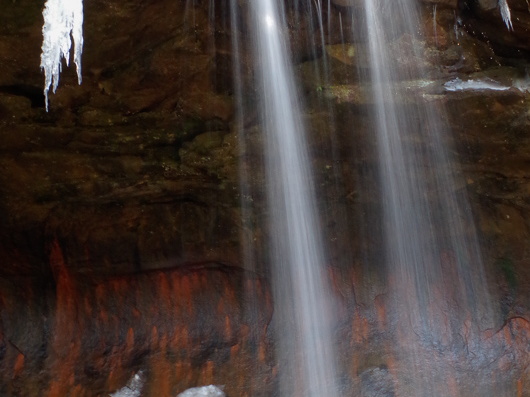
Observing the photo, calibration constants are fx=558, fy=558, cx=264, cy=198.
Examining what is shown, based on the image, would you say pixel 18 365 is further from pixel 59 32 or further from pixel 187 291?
pixel 59 32

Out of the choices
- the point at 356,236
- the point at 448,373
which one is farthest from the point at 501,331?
the point at 356,236

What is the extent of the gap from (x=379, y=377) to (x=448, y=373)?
3.14 ft

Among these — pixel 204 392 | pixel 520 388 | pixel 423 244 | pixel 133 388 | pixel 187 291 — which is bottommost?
pixel 520 388

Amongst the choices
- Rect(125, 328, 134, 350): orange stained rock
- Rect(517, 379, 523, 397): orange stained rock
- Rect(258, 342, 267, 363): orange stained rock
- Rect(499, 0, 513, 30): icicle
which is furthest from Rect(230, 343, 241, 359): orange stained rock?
Rect(499, 0, 513, 30): icicle

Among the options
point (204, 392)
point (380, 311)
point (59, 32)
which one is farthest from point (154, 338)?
point (59, 32)

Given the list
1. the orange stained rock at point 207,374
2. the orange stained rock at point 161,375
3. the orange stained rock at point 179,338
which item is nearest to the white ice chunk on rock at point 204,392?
the orange stained rock at point 207,374

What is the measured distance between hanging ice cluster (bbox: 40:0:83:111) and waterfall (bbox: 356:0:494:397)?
3.57 meters

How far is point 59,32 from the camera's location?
582 centimetres

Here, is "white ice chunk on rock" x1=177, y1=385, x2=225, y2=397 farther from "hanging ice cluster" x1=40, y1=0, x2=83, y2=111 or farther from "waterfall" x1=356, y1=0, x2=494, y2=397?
"hanging ice cluster" x1=40, y1=0, x2=83, y2=111

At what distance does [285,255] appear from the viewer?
320 inches

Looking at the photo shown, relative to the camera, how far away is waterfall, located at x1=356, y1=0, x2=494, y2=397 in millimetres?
7332

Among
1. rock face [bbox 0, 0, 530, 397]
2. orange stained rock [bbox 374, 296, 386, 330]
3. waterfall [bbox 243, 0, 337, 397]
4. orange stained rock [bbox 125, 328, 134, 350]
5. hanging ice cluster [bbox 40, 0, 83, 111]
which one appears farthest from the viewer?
orange stained rock [bbox 374, 296, 386, 330]

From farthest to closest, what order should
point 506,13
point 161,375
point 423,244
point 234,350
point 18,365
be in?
point 423,244, point 234,350, point 161,375, point 18,365, point 506,13

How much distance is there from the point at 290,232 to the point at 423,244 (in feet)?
6.68
